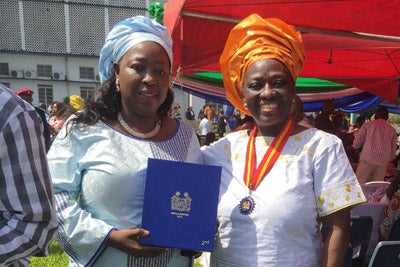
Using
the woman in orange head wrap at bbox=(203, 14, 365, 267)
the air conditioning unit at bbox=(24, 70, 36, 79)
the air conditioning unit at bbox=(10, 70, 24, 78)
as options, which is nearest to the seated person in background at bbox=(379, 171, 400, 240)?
the woman in orange head wrap at bbox=(203, 14, 365, 267)

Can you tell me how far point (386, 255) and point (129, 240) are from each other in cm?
179

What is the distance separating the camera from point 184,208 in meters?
1.66

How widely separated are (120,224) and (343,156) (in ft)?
2.82

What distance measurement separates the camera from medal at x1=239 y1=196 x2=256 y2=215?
5.49ft

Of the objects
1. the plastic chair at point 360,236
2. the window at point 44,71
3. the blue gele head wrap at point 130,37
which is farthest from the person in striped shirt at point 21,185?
the window at point 44,71

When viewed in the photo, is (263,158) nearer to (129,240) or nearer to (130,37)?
(129,240)

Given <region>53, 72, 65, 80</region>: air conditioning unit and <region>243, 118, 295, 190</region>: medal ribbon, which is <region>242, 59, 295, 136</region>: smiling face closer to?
<region>243, 118, 295, 190</region>: medal ribbon

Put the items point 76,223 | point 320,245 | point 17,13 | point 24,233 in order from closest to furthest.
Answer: point 24,233 < point 76,223 < point 320,245 < point 17,13

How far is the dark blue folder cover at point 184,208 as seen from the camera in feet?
5.35

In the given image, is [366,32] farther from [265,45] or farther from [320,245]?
[320,245]

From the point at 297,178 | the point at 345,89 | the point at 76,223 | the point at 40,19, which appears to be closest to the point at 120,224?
the point at 76,223

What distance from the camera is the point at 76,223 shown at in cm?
163

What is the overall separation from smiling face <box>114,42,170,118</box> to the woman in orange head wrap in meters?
0.33

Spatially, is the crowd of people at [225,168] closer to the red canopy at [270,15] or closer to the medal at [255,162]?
the medal at [255,162]
